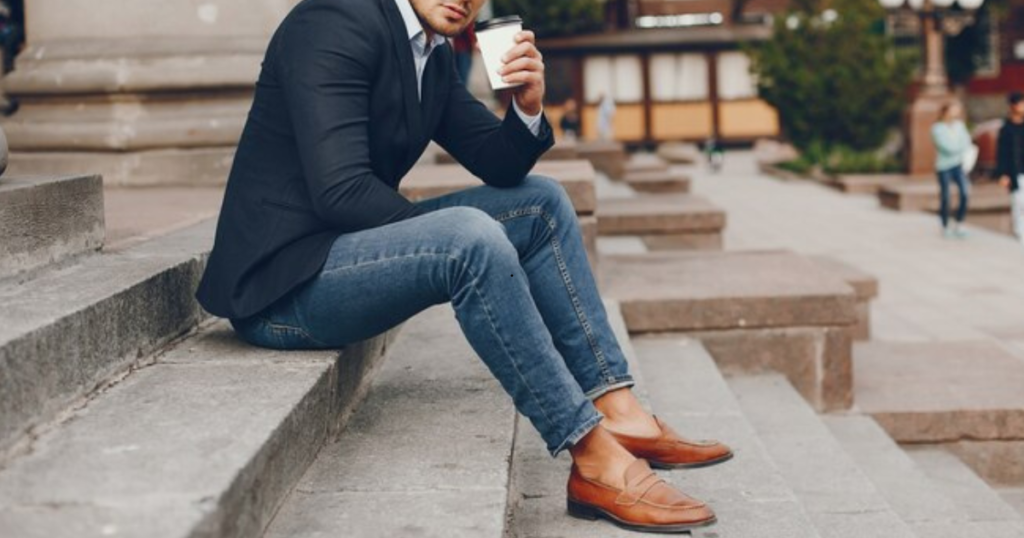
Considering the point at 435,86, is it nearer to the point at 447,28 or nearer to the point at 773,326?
the point at 447,28

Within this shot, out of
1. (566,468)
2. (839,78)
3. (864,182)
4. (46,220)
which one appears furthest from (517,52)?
(839,78)

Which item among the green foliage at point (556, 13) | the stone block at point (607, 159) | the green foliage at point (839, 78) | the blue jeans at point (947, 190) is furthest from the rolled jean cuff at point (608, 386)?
the green foliage at point (556, 13)

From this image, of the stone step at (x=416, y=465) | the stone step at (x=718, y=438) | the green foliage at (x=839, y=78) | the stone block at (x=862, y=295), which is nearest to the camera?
the stone step at (x=416, y=465)

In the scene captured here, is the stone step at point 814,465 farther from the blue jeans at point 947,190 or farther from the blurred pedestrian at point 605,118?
the blurred pedestrian at point 605,118

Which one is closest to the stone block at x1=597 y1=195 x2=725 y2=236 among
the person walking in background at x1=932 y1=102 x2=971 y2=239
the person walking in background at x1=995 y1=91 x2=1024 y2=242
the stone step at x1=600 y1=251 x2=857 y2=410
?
the stone step at x1=600 y1=251 x2=857 y2=410

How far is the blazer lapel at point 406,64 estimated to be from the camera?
10.6 feet

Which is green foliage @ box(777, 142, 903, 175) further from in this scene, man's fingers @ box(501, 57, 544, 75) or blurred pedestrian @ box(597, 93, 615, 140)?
man's fingers @ box(501, 57, 544, 75)

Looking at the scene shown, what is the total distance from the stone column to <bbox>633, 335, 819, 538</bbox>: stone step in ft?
8.26

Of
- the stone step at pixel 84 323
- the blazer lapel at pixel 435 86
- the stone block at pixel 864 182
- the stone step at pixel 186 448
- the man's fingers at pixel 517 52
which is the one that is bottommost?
the stone block at pixel 864 182

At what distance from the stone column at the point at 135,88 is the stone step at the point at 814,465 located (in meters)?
2.91

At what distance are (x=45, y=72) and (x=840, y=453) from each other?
14.0 feet

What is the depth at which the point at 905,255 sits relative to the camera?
1216 centimetres

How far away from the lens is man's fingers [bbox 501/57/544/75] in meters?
3.10

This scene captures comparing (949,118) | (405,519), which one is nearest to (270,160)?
(405,519)
